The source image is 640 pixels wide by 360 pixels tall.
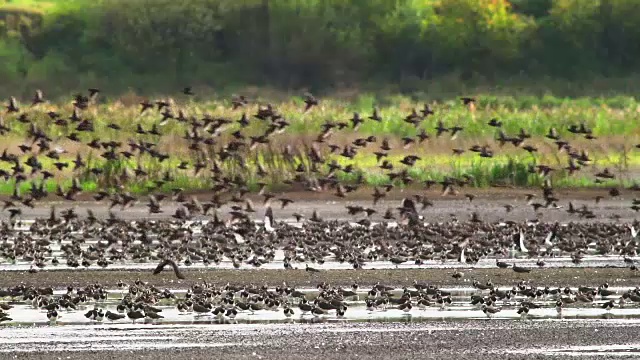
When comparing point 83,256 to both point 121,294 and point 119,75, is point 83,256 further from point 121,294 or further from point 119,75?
point 119,75

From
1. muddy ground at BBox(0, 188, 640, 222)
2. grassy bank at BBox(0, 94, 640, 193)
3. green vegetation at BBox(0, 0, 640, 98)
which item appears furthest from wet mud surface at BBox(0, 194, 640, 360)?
green vegetation at BBox(0, 0, 640, 98)

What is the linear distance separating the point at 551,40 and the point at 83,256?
197 feet

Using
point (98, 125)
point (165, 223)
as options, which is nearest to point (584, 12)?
point (98, 125)

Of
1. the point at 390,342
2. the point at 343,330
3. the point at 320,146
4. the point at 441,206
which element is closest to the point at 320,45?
the point at 320,146

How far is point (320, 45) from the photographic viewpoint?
7844cm

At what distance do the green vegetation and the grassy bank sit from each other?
12266 millimetres

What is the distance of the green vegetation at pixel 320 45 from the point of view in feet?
232

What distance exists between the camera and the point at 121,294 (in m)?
21.1

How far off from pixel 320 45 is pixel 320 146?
36.3 metres

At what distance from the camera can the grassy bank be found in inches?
1545

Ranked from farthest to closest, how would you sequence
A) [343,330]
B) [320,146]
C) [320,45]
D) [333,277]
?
[320,45] → [320,146] → [333,277] → [343,330]

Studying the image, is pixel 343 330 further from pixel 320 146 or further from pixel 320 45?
pixel 320 45

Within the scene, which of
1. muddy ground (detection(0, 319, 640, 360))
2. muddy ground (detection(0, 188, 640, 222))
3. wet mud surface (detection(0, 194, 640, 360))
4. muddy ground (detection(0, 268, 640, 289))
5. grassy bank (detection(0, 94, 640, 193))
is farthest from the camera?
grassy bank (detection(0, 94, 640, 193))

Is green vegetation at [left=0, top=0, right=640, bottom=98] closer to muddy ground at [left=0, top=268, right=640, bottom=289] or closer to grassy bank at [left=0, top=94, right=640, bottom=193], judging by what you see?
grassy bank at [left=0, top=94, right=640, bottom=193]
